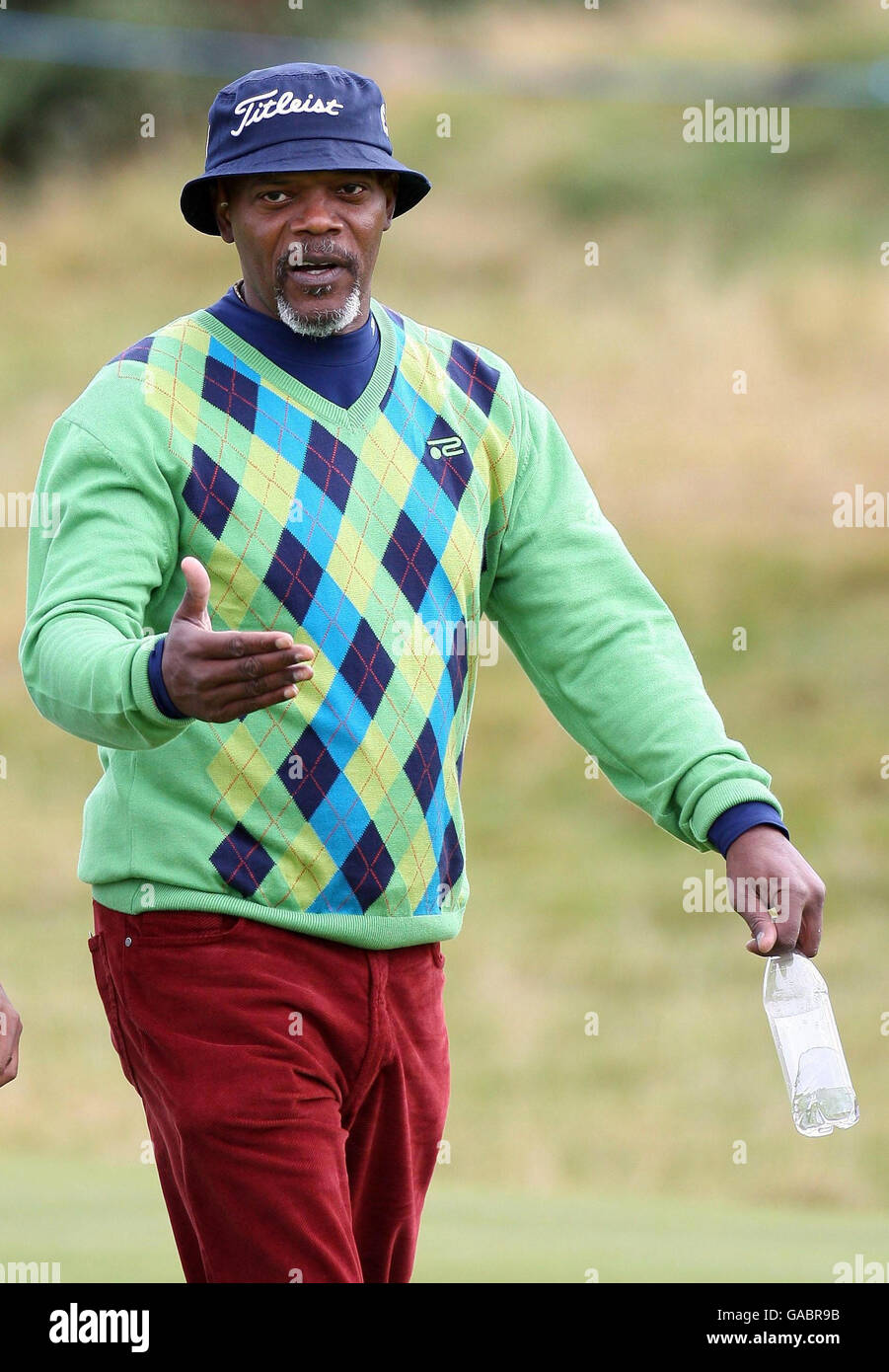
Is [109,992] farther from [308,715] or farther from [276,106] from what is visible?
[276,106]

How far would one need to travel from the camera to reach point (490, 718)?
47.6 ft

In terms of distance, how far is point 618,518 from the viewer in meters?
15.3

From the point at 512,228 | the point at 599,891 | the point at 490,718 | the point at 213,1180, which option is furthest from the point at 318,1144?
the point at 512,228

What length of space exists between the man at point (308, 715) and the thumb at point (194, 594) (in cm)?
19

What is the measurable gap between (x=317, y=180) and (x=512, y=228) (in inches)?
588

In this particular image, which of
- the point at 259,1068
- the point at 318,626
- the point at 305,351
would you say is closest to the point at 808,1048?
the point at 259,1068

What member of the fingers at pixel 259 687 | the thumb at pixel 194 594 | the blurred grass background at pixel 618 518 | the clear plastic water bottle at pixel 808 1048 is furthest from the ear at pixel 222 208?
the blurred grass background at pixel 618 518

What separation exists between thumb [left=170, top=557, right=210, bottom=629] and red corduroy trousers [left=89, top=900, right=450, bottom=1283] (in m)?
0.46

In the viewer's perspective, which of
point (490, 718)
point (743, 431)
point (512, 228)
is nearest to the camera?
point (490, 718)

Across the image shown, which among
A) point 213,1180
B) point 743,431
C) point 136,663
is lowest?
point 213,1180

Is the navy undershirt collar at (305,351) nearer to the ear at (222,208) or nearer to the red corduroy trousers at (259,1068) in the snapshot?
the ear at (222,208)

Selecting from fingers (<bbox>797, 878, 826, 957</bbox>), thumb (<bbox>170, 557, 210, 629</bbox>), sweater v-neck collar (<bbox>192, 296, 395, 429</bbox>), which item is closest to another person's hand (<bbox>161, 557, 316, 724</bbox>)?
thumb (<bbox>170, 557, 210, 629</bbox>)

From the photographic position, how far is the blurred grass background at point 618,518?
1050cm

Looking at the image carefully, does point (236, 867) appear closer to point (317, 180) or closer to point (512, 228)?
point (317, 180)
